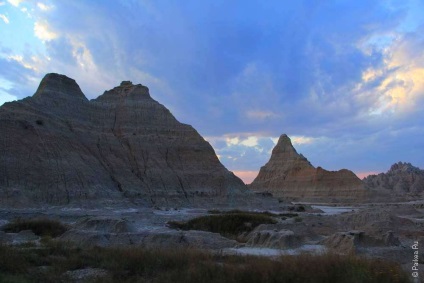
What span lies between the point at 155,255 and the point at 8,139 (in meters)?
46.5

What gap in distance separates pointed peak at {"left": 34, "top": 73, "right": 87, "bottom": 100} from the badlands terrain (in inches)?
7.0

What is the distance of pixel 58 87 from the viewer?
71.2m

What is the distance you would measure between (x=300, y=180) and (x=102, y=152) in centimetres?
6833

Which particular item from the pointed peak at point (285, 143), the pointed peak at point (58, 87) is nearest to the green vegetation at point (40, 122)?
the pointed peak at point (58, 87)

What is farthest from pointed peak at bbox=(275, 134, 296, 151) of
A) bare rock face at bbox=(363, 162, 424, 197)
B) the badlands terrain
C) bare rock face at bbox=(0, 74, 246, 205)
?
the badlands terrain

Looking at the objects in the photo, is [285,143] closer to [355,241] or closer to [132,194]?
[132,194]

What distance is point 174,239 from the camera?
2033 cm

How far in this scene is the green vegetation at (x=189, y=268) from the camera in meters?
9.80

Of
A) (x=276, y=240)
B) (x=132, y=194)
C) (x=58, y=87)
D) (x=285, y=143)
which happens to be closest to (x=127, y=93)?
(x=58, y=87)

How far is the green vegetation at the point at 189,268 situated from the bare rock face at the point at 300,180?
328ft

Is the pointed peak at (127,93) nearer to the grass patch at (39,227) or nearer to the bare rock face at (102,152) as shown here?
the bare rock face at (102,152)

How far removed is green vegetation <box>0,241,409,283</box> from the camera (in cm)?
980

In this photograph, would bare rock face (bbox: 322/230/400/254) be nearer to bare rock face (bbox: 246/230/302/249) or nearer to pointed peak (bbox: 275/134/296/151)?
bare rock face (bbox: 246/230/302/249)

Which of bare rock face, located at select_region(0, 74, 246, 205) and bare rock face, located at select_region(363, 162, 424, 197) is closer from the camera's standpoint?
bare rock face, located at select_region(0, 74, 246, 205)
